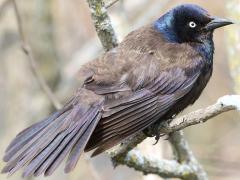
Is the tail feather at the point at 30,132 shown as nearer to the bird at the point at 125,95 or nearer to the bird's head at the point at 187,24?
the bird at the point at 125,95

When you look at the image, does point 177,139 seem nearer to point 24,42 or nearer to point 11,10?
point 24,42

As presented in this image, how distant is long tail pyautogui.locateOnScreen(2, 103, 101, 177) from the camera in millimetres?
4809

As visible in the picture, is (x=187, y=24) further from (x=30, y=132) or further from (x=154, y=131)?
(x=30, y=132)

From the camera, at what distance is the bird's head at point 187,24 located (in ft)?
18.3

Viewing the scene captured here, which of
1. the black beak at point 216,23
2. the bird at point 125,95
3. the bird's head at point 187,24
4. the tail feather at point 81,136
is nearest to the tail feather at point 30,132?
the bird at point 125,95

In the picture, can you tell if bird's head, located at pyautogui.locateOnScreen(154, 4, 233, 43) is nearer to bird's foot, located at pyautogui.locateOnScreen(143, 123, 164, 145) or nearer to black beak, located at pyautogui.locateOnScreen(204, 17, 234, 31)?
black beak, located at pyautogui.locateOnScreen(204, 17, 234, 31)

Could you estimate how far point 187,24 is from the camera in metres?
5.66

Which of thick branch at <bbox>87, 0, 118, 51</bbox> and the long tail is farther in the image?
thick branch at <bbox>87, 0, 118, 51</bbox>

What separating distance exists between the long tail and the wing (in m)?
0.09

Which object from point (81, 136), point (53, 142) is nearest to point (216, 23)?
point (81, 136)

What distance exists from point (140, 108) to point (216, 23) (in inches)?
36.0

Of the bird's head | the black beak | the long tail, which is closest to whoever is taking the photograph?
the long tail

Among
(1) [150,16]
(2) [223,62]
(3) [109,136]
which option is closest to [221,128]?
(2) [223,62]

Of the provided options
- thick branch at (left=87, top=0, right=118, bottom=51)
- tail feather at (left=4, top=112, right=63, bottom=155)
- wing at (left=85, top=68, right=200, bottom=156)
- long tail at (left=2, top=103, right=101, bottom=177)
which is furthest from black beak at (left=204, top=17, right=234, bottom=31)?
tail feather at (left=4, top=112, right=63, bottom=155)
